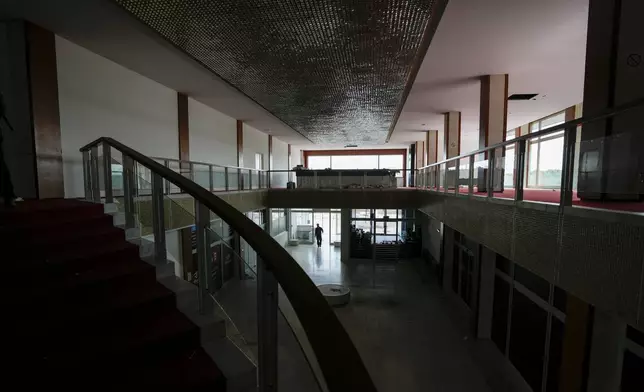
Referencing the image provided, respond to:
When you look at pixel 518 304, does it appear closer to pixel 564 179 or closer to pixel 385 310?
pixel 385 310

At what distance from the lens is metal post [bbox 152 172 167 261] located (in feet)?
8.57

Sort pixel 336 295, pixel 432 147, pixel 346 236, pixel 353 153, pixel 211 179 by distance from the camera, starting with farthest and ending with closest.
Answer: pixel 353 153 → pixel 432 147 → pixel 346 236 → pixel 336 295 → pixel 211 179

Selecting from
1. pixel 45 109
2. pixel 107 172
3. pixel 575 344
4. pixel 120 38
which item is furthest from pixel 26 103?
pixel 575 344

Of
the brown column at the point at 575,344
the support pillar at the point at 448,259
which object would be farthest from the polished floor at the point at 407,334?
the brown column at the point at 575,344

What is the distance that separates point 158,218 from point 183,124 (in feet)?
25.5

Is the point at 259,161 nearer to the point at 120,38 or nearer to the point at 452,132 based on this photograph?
the point at 452,132

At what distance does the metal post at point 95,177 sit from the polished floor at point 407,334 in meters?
4.97

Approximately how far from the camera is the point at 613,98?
3.69 meters

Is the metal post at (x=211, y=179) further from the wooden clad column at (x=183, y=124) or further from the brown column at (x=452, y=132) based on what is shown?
the brown column at (x=452, y=132)

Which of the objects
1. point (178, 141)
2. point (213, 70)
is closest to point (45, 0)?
point (213, 70)

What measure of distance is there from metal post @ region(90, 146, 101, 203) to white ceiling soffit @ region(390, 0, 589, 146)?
18.0ft

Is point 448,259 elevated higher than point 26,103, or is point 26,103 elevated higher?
point 26,103

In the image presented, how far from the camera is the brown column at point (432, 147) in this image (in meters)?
15.8

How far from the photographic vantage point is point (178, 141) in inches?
363
